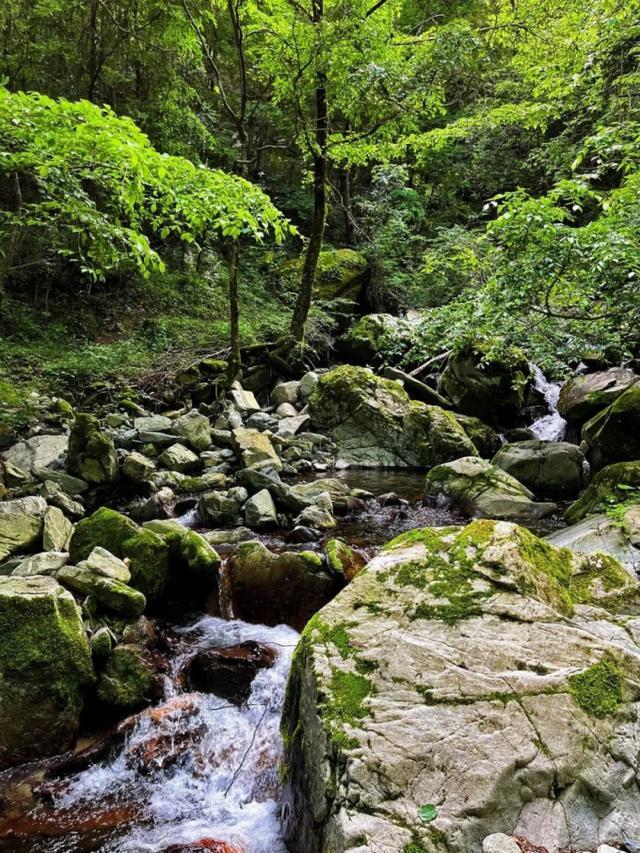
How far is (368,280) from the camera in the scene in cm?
1744

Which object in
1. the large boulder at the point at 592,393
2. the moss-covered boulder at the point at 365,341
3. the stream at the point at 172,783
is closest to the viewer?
the stream at the point at 172,783

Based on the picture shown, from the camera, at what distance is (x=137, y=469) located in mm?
7668

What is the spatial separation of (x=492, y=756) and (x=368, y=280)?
16768mm

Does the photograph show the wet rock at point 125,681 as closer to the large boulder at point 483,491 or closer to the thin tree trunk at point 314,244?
the large boulder at point 483,491

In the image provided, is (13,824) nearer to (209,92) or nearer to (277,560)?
(277,560)

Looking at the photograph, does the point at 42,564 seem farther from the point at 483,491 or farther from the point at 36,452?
the point at 483,491

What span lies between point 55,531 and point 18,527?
1.13 feet

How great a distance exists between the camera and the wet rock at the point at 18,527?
4.90 m

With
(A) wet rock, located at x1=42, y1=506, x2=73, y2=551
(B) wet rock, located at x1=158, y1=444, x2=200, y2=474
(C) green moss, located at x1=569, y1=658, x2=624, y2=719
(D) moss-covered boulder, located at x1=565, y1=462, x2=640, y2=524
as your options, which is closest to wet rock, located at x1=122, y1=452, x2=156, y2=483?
(B) wet rock, located at x1=158, y1=444, x2=200, y2=474

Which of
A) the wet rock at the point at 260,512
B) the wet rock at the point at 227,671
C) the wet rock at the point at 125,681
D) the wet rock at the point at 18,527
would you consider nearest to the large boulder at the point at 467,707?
the wet rock at the point at 227,671

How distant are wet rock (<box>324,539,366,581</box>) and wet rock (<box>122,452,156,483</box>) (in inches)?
151

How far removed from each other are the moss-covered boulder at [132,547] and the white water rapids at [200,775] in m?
0.97

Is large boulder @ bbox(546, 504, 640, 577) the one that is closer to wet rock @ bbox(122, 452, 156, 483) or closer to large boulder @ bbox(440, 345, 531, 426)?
wet rock @ bbox(122, 452, 156, 483)

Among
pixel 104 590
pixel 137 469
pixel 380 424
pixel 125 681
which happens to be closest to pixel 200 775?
pixel 125 681
